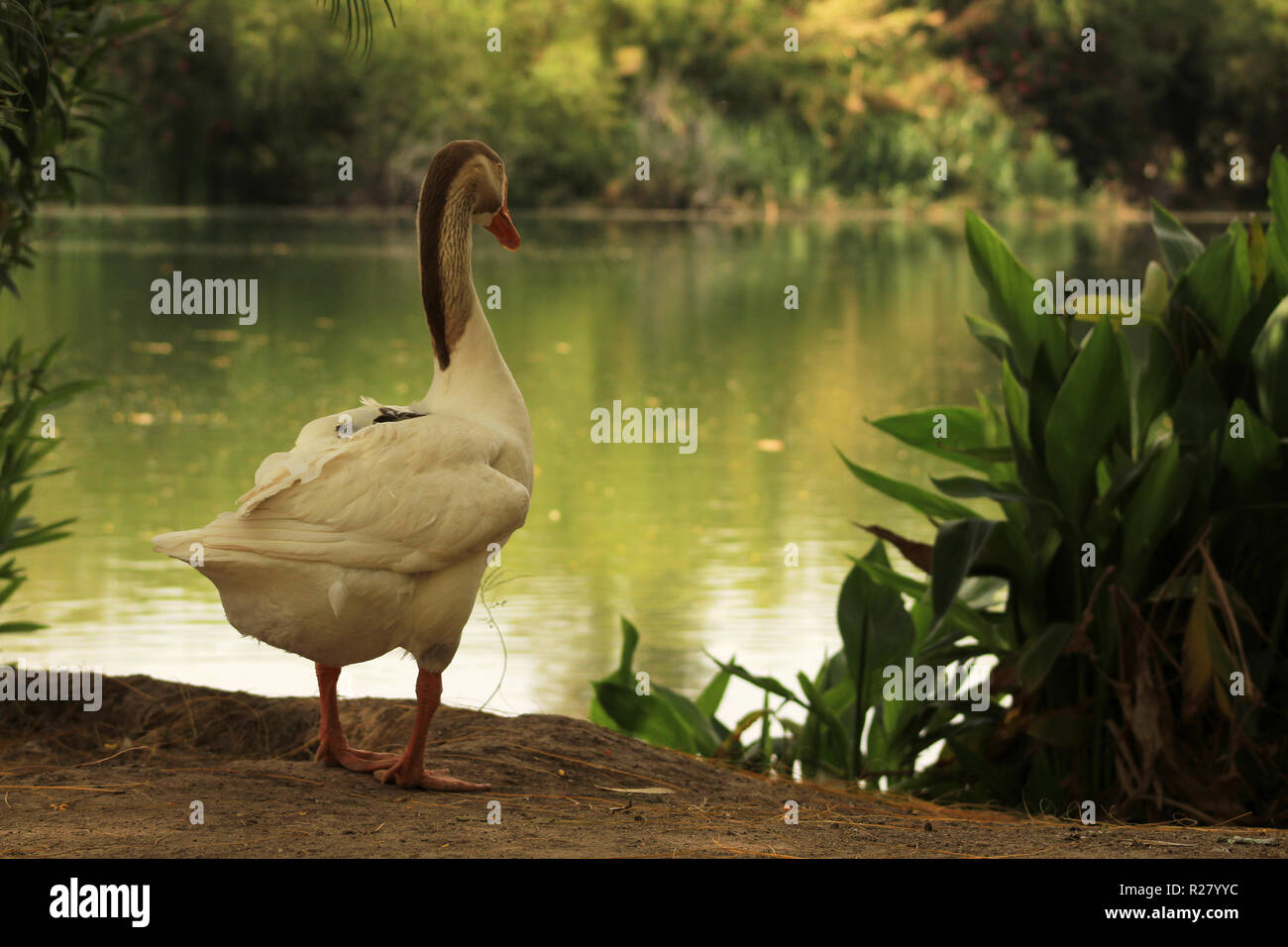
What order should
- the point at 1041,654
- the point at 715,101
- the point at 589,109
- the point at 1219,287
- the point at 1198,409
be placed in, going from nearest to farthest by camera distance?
the point at 1041,654
the point at 1198,409
the point at 1219,287
the point at 589,109
the point at 715,101

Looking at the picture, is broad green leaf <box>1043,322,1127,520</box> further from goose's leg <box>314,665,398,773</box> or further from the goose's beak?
goose's leg <box>314,665,398,773</box>

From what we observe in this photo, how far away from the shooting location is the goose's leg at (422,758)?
3262mm

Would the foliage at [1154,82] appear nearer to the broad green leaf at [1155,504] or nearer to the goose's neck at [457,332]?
the broad green leaf at [1155,504]

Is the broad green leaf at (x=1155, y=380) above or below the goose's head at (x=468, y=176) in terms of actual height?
below

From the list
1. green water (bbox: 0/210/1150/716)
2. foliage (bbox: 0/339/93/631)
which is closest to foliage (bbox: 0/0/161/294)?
foliage (bbox: 0/339/93/631)

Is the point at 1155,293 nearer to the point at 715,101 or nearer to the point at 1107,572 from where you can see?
the point at 1107,572

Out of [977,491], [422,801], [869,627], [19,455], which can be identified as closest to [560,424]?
[19,455]

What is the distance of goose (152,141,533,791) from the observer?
3.13 m

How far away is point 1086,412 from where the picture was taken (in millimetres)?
3980

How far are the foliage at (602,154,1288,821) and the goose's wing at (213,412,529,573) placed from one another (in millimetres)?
1225

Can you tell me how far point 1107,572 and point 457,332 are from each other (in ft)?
5.58

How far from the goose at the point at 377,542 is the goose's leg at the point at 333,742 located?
0.17ft

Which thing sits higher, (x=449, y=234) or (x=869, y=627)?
(x=449, y=234)

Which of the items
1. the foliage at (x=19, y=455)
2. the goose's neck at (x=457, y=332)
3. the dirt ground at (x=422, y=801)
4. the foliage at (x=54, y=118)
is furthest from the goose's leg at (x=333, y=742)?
the foliage at (x=54, y=118)
